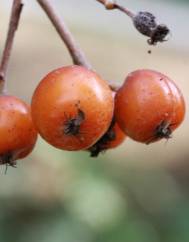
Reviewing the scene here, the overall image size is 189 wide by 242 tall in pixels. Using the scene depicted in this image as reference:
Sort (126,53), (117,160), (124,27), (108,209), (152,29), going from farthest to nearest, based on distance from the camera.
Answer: (124,27), (126,53), (117,160), (108,209), (152,29)

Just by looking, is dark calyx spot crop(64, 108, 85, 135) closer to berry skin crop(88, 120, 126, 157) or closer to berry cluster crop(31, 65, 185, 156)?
berry cluster crop(31, 65, 185, 156)

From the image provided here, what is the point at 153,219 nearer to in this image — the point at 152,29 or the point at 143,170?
the point at 143,170

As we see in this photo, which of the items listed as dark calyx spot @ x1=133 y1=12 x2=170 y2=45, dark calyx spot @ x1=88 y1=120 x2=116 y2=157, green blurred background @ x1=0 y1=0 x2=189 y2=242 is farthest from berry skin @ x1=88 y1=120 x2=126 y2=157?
green blurred background @ x1=0 y1=0 x2=189 y2=242

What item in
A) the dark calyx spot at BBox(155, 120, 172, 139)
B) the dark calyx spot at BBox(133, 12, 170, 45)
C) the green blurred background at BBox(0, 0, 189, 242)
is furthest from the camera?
the green blurred background at BBox(0, 0, 189, 242)

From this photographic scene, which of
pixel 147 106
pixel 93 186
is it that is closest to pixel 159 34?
pixel 147 106

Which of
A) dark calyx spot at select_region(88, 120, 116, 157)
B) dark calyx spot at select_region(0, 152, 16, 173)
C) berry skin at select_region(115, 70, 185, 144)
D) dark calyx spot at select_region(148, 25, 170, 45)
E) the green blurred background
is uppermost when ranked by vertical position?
dark calyx spot at select_region(148, 25, 170, 45)

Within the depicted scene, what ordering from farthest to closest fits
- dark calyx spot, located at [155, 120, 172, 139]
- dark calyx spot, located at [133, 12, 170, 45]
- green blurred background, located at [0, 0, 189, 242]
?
green blurred background, located at [0, 0, 189, 242] < dark calyx spot, located at [155, 120, 172, 139] < dark calyx spot, located at [133, 12, 170, 45]

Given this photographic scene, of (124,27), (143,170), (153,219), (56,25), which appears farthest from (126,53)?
(56,25)
